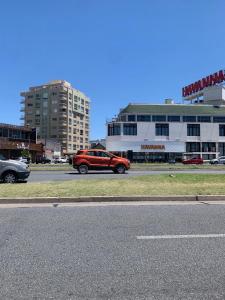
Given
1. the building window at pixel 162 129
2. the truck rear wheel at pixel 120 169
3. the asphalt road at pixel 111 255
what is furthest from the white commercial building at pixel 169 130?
the asphalt road at pixel 111 255

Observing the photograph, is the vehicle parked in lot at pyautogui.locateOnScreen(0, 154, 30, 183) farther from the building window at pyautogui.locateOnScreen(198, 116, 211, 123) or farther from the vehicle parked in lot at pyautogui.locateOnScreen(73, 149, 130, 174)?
the building window at pyautogui.locateOnScreen(198, 116, 211, 123)

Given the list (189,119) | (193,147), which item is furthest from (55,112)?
(193,147)

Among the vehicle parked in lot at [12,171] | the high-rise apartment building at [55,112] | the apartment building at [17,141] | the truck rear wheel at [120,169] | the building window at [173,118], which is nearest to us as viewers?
the vehicle parked in lot at [12,171]

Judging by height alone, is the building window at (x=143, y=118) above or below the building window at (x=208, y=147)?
above

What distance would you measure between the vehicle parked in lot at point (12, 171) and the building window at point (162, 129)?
9142 cm

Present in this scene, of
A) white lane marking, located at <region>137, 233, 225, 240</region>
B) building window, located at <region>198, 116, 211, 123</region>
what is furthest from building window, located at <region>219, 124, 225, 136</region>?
white lane marking, located at <region>137, 233, 225, 240</region>

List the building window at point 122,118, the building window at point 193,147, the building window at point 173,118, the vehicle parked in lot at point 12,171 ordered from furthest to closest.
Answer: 1. the building window at point 193,147
2. the building window at point 173,118
3. the building window at point 122,118
4. the vehicle parked in lot at point 12,171

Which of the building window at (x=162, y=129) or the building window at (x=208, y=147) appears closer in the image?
the building window at (x=162, y=129)

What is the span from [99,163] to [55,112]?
136154mm

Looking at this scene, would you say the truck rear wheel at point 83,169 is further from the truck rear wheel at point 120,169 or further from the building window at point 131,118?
the building window at point 131,118

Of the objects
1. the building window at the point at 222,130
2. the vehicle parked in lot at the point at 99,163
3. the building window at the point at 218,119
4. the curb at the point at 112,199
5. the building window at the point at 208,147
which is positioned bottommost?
the curb at the point at 112,199

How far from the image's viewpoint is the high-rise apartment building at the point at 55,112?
16288 cm

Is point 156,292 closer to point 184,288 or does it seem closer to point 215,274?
point 184,288

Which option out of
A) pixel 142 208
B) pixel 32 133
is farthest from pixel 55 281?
pixel 32 133
